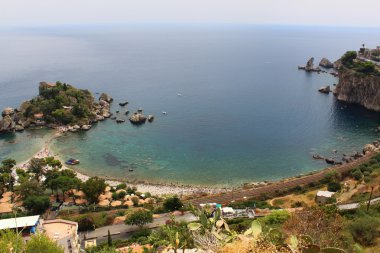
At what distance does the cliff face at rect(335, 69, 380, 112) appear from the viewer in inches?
2997

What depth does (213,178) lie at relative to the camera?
5031 cm

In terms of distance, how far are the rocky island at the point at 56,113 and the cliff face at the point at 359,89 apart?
5824 cm

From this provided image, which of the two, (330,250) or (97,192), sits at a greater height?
(330,250)

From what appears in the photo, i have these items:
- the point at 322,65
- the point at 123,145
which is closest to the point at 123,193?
the point at 123,145

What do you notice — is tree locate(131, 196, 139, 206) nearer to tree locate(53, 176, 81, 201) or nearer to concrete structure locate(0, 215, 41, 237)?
tree locate(53, 176, 81, 201)

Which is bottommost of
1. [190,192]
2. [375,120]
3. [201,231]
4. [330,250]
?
[190,192]

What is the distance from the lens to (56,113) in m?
68.4

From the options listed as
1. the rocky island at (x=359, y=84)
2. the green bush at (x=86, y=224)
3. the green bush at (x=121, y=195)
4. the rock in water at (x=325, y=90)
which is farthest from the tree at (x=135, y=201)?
the rock in water at (x=325, y=90)

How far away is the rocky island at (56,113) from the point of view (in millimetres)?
67750

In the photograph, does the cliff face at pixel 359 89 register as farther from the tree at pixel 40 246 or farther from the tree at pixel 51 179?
the tree at pixel 40 246

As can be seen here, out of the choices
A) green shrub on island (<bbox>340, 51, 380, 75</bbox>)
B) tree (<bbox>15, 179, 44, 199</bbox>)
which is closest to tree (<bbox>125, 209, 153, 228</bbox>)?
tree (<bbox>15, 179, 44, 199</bbox>)

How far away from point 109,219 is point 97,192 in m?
6.78

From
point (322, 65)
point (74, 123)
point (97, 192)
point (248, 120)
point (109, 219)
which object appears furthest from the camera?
point (322, 65)

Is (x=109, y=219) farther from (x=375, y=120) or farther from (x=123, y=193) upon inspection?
(x=375, y=120)
